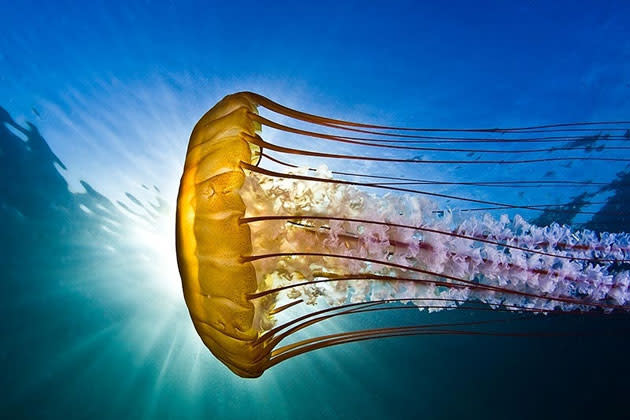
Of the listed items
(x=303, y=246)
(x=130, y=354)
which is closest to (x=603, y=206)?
(x=303, y=246)

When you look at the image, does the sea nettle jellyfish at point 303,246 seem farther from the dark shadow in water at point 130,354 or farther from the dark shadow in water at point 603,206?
the dark shadow in water at point 603,206

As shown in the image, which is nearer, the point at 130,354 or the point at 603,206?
the point at 603,206

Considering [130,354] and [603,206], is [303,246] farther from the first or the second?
[130,354]

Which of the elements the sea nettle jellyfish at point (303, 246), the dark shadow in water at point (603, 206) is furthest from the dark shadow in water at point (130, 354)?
the sea nettle jellyfish at point (303, 246)

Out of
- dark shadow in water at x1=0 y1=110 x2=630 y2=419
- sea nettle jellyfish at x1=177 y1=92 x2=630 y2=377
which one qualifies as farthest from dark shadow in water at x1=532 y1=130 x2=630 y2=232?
sea nettle jellyfish at x1=177 y1=92 x2=630 y2=377

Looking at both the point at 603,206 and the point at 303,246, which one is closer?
the point at 303,246

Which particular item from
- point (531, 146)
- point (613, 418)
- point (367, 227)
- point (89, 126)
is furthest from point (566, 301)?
point (613, 418)

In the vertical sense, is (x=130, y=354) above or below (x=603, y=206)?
below

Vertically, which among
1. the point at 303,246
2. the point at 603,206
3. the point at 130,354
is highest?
the point at 603,206

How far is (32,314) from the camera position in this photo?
62.9 feet

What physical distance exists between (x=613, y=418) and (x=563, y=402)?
2.90 metres

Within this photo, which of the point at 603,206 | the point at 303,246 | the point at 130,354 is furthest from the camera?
the point at 130,354

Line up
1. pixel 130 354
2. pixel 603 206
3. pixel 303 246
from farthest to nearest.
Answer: pixel 130 354
pixel 603 206
pixel 303 246

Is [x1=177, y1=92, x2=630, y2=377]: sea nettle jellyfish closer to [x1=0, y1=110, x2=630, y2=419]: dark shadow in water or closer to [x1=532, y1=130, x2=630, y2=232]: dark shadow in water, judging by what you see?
[x1=0, y1=110, x2=630, y2=419]: dark shadow in water
